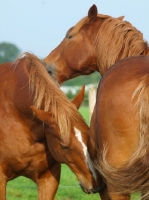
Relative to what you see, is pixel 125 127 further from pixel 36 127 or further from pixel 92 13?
pixel 92 13

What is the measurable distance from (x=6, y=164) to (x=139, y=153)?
1.83 m

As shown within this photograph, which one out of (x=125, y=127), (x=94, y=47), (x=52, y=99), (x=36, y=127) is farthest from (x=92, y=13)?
(x=125, y=127)

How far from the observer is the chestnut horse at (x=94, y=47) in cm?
499

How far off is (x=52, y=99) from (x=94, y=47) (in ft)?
3.12

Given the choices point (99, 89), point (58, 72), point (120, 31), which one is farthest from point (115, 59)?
point (99, 89)

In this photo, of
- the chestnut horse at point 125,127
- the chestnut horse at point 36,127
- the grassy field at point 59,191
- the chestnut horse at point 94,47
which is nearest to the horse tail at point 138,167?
the chestnut horse at point 125,127

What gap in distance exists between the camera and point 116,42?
16.5 feet

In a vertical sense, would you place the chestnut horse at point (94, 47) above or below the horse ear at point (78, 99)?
above

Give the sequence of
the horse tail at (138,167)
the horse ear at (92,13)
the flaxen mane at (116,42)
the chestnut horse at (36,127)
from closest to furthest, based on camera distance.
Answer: the horse tail at (138,167) < the chestnut horse at (36,127) < the flaxen mane at (116,42) < the horse ear at (92,13)

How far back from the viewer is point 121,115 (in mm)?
3520

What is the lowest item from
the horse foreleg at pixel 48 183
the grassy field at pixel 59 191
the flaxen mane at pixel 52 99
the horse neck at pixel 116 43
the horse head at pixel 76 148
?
the grassy field at pixel 59 191

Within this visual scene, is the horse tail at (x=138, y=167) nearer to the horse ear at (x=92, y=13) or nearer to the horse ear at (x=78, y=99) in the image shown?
the horse ear at (x=78, y=99)

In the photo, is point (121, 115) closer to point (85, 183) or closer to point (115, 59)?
point (85, 183)

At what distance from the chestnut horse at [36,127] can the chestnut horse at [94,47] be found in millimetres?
540
